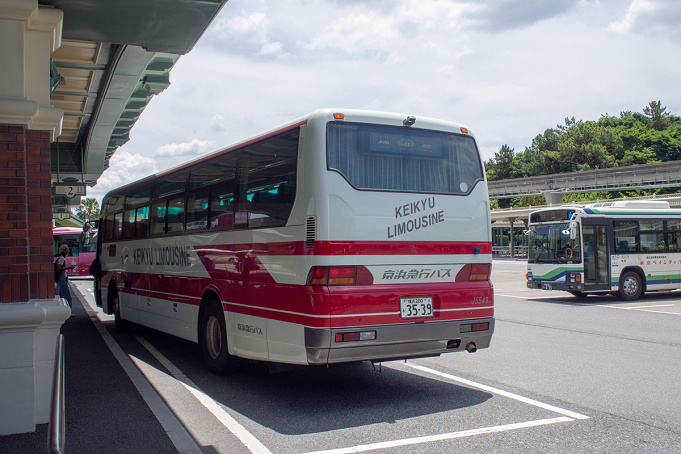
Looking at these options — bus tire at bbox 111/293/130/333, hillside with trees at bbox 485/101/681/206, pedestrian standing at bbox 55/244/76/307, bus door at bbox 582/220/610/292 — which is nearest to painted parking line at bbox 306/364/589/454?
bus tire at bbox 111/293/130/333

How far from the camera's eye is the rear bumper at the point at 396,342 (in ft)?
19.7

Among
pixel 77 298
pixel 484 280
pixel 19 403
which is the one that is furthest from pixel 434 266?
pixel 77 298

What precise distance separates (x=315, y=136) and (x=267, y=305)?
6.14 ft

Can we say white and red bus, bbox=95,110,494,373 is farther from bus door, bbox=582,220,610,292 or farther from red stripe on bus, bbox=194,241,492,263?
bus door, bbox=582,220,610,292

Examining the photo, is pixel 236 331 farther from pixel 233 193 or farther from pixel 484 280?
pixel 484 280

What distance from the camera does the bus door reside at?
1727 centimetres

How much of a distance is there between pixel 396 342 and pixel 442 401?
812 millimetres

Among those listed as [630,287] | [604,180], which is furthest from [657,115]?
[630,287]

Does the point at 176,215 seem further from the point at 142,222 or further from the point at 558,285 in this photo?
the point at 558,285

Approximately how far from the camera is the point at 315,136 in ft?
20.6

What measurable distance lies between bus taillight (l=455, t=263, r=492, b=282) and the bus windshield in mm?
10625

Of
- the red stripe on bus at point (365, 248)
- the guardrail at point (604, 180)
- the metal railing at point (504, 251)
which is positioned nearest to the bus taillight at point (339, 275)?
the red stripe on bus at point (365, 248)

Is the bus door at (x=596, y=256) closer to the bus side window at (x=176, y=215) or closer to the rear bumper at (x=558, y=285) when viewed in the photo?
the rear bumper at (x=558, y=285)

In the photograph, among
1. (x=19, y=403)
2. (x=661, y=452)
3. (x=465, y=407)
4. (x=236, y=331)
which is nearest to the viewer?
(x=661, y=452)
